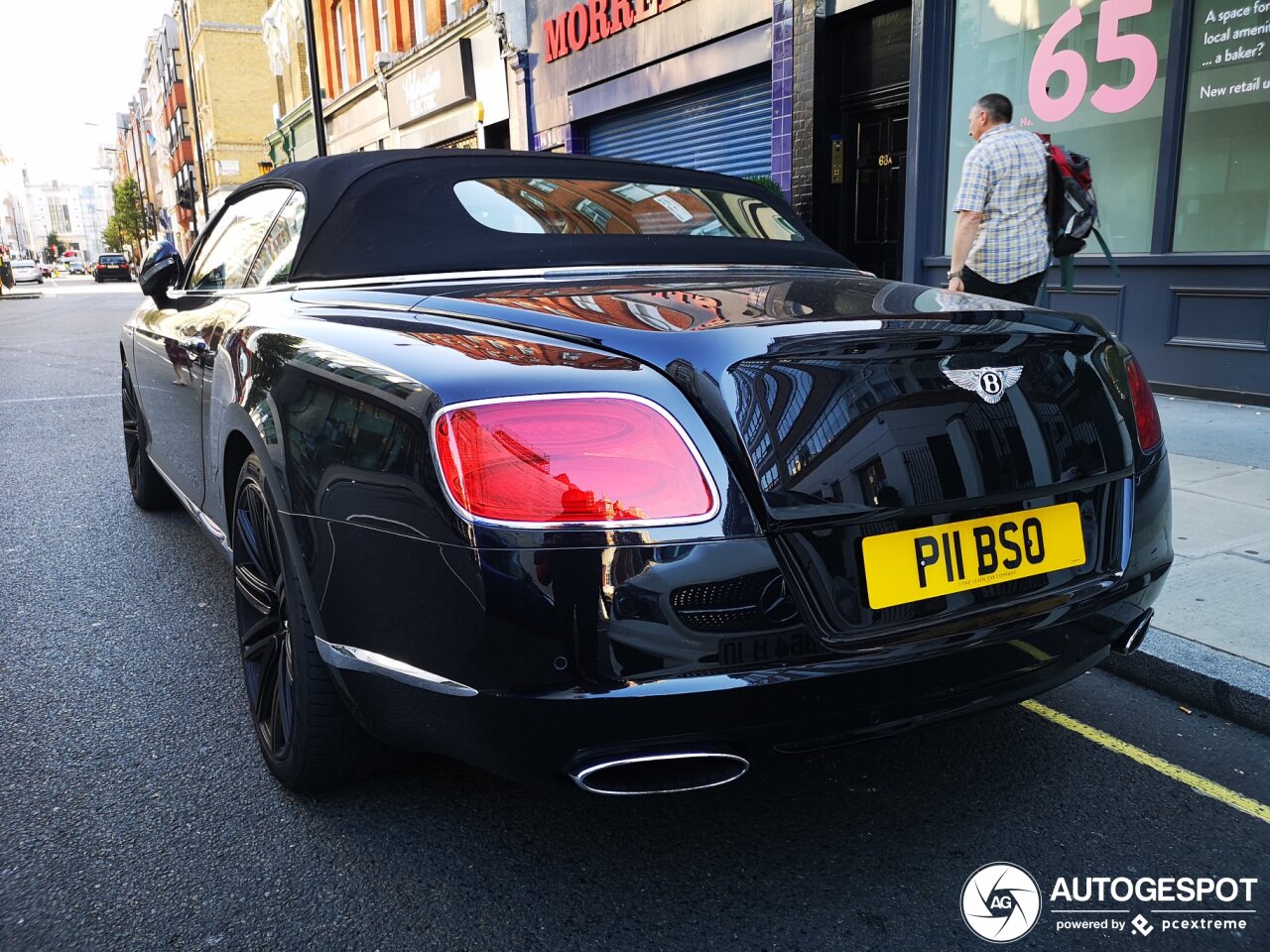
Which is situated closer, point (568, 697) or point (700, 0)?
point (568, 697)

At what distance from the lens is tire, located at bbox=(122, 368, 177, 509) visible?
4.79 m

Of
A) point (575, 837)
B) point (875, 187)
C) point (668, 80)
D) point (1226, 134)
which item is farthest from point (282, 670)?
point (668, 80)

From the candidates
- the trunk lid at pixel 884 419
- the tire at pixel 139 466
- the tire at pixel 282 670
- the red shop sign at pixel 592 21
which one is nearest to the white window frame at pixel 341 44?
the red shop sign at pixel 592 21

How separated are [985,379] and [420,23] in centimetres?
2250

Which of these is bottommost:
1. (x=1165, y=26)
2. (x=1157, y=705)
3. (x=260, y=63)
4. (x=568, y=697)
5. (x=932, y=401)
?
(x=1157, y=705)

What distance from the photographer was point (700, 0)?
38.4 feet

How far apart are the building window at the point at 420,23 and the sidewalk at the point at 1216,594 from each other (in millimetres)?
19680

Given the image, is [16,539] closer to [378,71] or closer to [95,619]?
[95,619]

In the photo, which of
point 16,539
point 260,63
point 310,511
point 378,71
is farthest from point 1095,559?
point 260,63

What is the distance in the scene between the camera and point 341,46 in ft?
90.4

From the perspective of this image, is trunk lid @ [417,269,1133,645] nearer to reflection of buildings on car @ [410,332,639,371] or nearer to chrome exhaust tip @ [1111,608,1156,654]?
reflection of buildings on car @ [410,332,639,371]

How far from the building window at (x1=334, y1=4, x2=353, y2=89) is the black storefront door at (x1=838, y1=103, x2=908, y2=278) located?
20.9 m

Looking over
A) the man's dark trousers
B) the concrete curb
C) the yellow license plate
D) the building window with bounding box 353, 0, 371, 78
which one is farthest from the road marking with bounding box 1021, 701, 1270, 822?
the building window with bounding box 353, 0, 371, 78

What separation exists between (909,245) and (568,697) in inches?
337
